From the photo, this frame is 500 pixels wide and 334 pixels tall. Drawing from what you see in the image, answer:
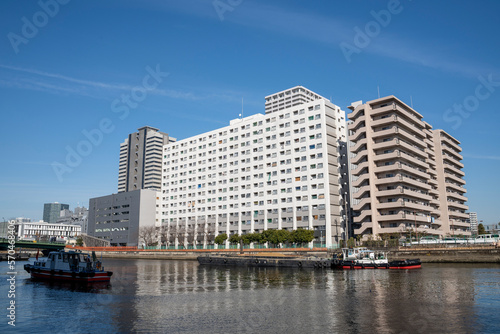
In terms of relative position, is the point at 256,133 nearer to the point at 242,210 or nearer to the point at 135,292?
the point at 242,210

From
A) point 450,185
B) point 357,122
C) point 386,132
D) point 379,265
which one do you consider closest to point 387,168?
point 386,132

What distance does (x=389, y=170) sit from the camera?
4033 inches

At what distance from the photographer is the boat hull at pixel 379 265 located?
6719 cm

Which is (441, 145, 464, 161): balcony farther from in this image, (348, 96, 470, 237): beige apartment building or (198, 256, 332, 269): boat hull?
(198, 256, 332, 269): boat hull

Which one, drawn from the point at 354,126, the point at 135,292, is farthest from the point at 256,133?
the point at 135,292

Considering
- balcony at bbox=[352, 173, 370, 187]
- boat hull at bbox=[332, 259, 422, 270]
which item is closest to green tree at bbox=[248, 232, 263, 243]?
balcony at bbox=[352, 173, 370, 187]

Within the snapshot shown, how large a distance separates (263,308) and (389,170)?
8268cm

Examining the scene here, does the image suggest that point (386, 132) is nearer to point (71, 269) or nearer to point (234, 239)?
point (234, 239)

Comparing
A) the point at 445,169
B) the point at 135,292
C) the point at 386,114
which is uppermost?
the point at 386,114

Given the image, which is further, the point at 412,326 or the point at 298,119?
the point at 298,119

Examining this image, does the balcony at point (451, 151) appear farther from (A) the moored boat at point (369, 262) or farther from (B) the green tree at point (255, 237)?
(A) the moored boat at point (369, 262)

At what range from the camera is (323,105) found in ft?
386

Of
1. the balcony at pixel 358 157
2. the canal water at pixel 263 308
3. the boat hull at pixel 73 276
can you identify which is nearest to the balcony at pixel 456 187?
the balcony at pixel 358 157

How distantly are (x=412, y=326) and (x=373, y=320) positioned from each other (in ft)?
7.96
